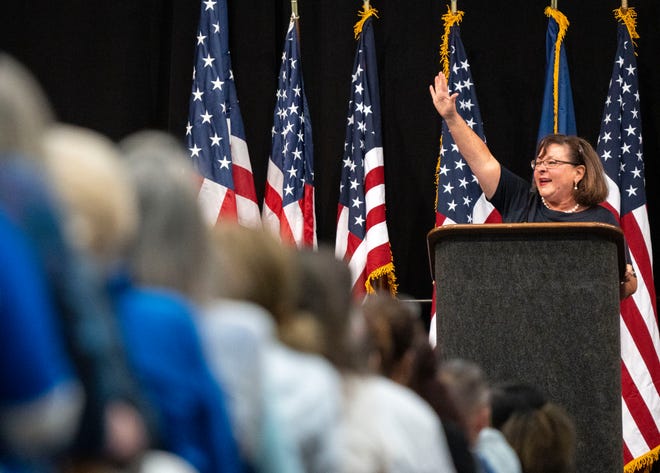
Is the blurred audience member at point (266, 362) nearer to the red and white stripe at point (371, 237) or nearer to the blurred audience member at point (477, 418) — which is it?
the blurred audience member at point (477, 418)

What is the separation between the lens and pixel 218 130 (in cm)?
607

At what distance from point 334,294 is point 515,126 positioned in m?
4.82

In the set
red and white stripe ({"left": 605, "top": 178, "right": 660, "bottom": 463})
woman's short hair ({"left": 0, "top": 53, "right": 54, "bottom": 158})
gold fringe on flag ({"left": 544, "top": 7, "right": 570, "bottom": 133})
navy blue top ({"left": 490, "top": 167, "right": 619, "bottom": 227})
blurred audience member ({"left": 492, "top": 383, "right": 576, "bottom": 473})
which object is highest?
gold fringe on flag ({"left": 544, "top": 7, "right": 570, "bottom": 133})

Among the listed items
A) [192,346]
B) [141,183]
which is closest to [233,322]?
[192,346]

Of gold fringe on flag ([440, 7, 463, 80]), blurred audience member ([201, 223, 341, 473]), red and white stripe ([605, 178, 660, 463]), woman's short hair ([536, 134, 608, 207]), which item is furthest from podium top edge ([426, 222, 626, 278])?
gold fringe on flag ([440, 7, 463, 80])

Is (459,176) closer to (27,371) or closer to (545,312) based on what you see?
(545,312)

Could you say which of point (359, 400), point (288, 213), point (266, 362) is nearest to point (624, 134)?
point (288, 213)

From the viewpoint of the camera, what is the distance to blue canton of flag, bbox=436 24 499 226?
19.8 feet

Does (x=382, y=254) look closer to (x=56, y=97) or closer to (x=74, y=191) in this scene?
(x=56, y=97)

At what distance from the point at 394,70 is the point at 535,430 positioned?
415cm

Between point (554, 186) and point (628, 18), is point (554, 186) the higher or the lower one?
the lower one

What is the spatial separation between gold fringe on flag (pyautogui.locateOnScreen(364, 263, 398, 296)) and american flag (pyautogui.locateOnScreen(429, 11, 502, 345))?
1.19 feet

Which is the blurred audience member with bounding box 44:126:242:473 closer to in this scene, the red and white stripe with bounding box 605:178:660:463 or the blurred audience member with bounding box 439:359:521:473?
the blurred audience member with bounding box 439:359:521:473

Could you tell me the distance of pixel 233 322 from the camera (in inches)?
60.4
